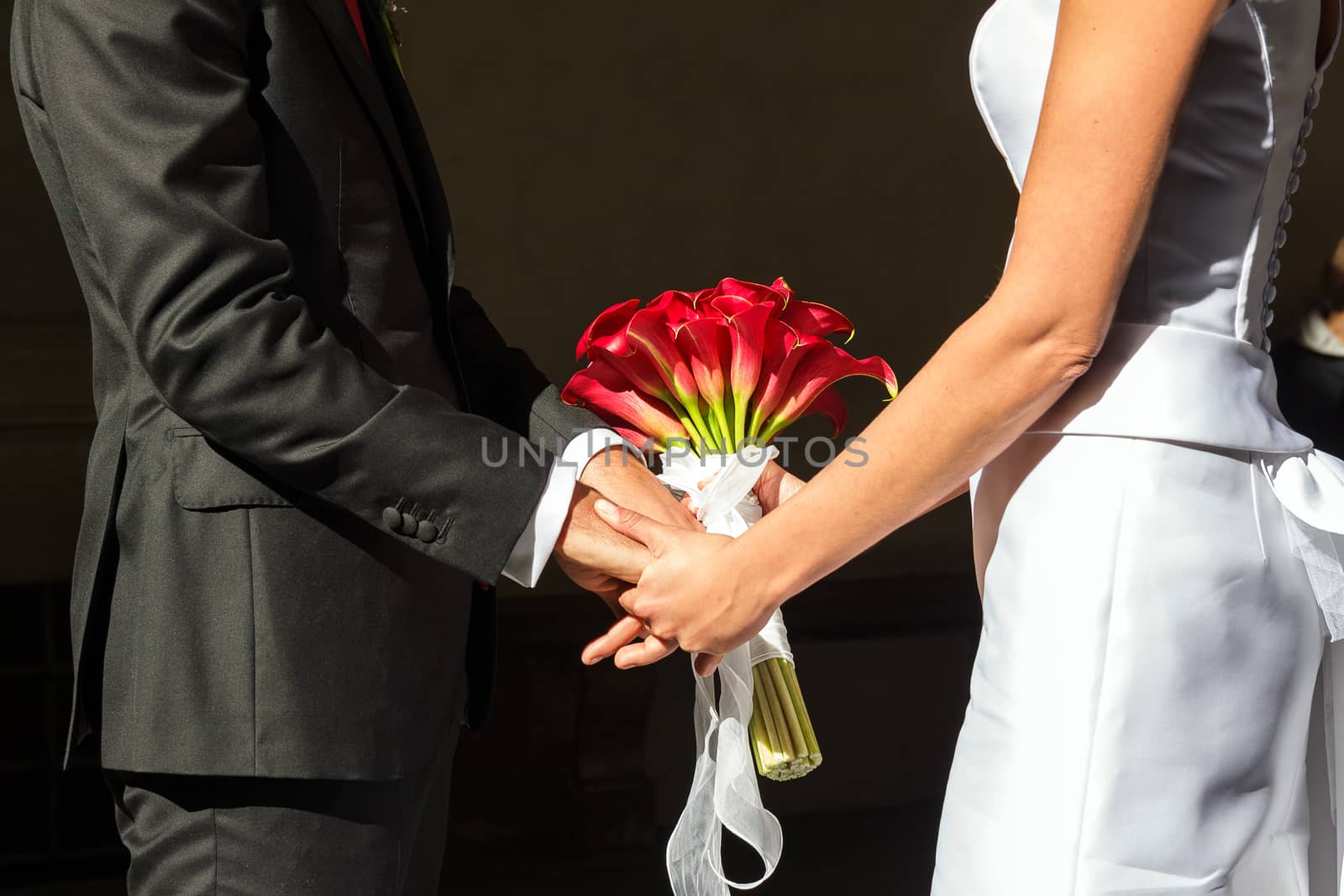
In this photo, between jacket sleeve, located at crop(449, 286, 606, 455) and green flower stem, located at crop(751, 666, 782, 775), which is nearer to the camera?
green flower stem, located at crop(751, 666, 782, 775)

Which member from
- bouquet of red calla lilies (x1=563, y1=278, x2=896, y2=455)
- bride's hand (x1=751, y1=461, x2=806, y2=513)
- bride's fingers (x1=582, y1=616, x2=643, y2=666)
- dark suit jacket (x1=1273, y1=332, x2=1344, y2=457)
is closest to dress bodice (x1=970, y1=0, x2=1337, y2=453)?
bouquet of red calla lilies (x1=563, y1=278, x2=896, y2=455)

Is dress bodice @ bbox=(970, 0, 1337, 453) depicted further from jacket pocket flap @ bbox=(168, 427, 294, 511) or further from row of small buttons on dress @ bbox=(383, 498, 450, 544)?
jacket pocket flap @ bbox=(168, 427, 294, 511)

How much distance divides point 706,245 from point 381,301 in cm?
409

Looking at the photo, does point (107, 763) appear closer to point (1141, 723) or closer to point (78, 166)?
point (78, 166)

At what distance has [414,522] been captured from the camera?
4.08 ft

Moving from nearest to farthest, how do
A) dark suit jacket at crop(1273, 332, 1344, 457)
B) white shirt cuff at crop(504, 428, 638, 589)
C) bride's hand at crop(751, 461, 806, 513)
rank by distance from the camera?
1. white shirt cuff at crop(504, 428, 638, 589)
2. bride's hand at crop(751, 461, 806, 513)
3. dark suit jacket at crop(1273, 332, 1344, 457)

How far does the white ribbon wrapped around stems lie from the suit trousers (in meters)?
0.32

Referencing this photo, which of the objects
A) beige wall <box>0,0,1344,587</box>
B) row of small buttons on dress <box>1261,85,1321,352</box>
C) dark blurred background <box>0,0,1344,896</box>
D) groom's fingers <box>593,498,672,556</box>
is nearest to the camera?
row of small buttons on dress <box>1261,85,1321,352</box>

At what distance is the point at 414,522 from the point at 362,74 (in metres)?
0.44

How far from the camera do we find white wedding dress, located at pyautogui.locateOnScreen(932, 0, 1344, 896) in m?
1.11

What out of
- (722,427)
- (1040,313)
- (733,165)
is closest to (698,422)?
(722,427)

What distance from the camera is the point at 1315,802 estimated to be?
3.99 feet

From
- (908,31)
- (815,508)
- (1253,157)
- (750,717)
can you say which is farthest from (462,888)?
(908,31)

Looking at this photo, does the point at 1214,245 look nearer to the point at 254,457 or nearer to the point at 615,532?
the point at 615,532
